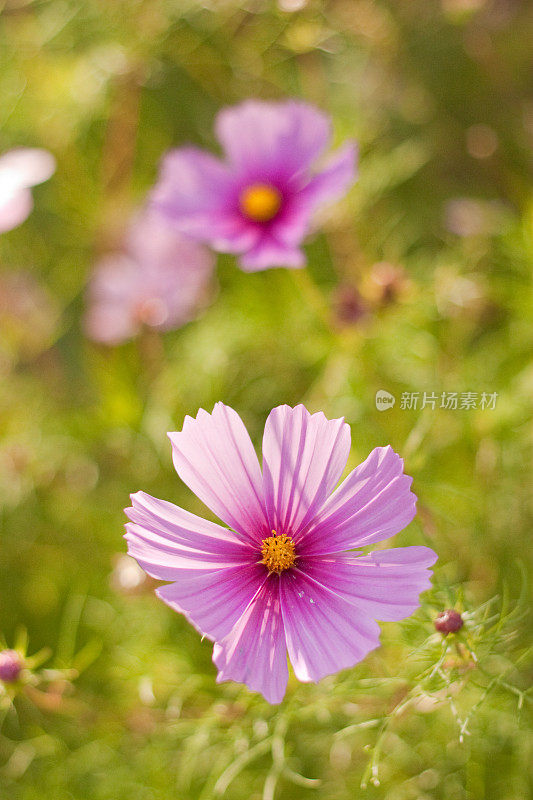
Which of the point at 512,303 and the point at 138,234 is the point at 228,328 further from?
the point at 512,303

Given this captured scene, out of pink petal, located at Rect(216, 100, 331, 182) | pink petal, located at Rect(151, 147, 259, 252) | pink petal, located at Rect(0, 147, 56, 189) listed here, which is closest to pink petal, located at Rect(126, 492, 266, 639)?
pink petal, located at Rect(151, 147, 259, 252)

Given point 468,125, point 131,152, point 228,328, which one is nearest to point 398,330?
point 228,328

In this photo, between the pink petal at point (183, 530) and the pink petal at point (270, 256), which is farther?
the pink petal at point (270, 256)

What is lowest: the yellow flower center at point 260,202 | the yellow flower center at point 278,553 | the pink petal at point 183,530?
the yellow flower center at point 278,553

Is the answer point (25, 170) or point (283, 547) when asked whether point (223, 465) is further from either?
point (25, 170)

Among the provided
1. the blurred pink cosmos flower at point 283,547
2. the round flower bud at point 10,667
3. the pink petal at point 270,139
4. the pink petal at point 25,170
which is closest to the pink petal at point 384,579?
the blurred pink cosmos flower at point 283,547

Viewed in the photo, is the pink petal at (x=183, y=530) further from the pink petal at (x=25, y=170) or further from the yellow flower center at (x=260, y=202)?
the pink petal at (x=25, y=170)

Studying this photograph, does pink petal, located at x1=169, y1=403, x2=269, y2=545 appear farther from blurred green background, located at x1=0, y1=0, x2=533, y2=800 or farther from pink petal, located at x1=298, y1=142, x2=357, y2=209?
pink petal, located at x1=298, y1=142, x2=357, y2=209
